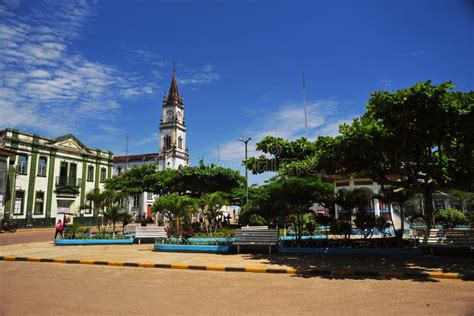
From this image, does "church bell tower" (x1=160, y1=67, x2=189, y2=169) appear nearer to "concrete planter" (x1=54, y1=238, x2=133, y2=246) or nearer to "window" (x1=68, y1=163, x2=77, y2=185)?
"window" (x1=68, y1=163, x2=77, y2=185)

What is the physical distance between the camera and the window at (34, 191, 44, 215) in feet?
122

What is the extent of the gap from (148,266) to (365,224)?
8660mm

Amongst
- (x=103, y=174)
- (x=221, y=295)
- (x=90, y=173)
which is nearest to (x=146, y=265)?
(x=221, y=295)

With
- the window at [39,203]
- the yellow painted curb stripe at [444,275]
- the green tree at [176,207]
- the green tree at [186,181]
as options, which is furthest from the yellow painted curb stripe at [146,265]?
the window at [39,203]

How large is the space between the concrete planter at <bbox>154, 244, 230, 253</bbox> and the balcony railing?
96.2ft

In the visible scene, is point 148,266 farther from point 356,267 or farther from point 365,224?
point 365,224

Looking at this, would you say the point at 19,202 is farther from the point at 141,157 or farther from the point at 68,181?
the point at 141,157

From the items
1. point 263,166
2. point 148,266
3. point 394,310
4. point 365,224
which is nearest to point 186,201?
point 263,166

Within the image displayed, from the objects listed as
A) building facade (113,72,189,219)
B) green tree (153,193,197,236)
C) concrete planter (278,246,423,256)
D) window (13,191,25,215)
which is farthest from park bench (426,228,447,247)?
building facade (113,72,189,219)

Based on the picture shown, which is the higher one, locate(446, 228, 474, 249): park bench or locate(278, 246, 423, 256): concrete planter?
locate(446, 228, 474, 249): park bench

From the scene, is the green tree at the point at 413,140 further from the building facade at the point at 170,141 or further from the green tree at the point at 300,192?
the building facade at the point at 170,141

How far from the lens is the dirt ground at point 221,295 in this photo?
6.35 m

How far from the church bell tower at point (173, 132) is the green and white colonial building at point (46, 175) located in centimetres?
2827

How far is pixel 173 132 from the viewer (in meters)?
75.1
